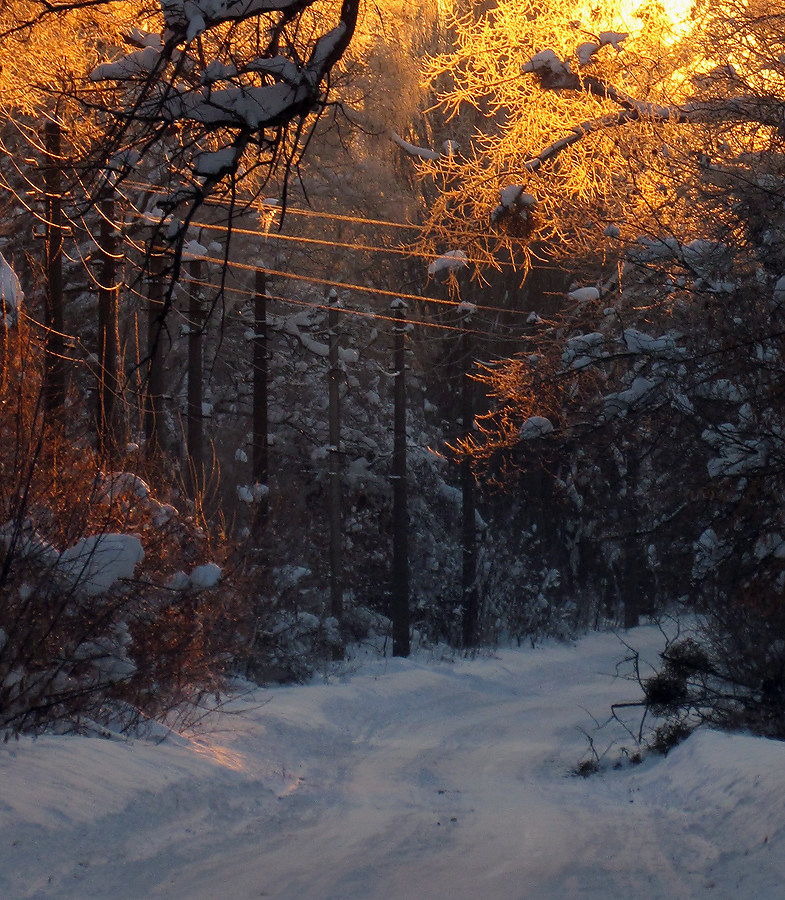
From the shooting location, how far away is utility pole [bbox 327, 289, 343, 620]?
2897cm

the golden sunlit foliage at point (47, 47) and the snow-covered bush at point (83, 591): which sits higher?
the golden sunlit foliage at point (47, 47)

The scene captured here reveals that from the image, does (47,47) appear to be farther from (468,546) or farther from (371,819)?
(468,546)

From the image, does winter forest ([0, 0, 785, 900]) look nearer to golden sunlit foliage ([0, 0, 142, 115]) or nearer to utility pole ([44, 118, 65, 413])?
golden sunlit foliage ([0, 0, 142, 115])

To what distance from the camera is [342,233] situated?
30.2m

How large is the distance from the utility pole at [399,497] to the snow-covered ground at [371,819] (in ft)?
44.3

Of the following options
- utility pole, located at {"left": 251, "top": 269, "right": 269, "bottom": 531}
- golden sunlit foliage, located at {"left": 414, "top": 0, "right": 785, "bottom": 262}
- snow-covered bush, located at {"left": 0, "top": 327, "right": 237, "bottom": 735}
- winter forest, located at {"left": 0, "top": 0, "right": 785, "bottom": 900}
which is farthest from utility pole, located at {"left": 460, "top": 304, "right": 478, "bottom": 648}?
snow-covered bush, located at {"left": 0, "top": 327, "right": 237, "bottom": 735}

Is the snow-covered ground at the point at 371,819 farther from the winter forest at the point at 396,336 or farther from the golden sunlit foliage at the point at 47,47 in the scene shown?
the golden sunlit foliage at the point at 47,47

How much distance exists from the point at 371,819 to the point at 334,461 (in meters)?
20.0

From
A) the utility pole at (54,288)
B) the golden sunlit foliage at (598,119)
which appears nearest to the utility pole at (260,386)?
the utility pole at (54,288)

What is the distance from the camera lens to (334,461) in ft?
96.9

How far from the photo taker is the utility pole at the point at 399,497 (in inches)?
1152

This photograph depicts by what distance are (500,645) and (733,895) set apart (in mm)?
28056

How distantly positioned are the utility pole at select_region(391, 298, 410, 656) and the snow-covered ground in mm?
13507

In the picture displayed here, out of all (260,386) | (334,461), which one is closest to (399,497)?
(334,461)
